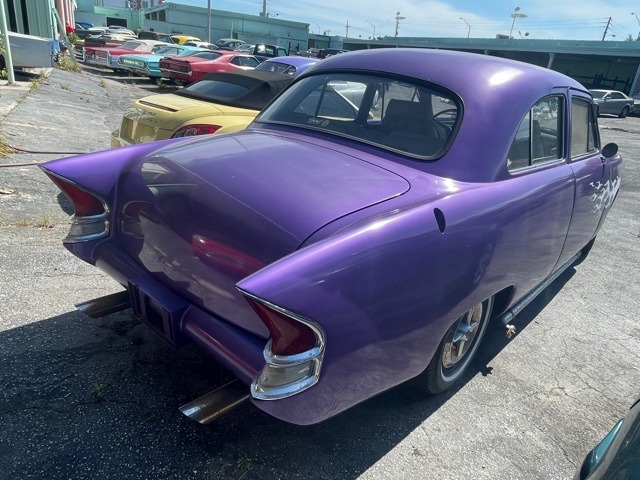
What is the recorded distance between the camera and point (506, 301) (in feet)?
9.37

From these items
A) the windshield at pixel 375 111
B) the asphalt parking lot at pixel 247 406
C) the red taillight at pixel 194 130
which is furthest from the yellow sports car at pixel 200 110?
the windshield at pixel 375 111

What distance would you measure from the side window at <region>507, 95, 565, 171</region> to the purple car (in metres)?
0.02

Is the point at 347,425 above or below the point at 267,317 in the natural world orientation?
below

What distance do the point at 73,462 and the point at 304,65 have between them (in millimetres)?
9402

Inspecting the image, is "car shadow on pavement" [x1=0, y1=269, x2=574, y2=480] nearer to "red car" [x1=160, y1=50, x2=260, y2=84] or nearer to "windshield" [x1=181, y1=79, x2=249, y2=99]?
"windshield" [x1=181, y1=79, x2=249, y2=99]

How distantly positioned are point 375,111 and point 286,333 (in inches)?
70.2

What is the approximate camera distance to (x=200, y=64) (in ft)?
48.1

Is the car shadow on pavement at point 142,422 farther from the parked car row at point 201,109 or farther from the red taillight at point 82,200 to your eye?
the parked car row at point 201,109

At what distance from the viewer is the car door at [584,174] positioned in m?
3.29

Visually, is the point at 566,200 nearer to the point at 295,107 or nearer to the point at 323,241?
the point at 295,107

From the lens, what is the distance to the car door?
329 centimetres

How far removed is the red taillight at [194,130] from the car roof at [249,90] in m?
0.97

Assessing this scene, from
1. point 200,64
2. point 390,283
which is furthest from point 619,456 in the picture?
point 200,64

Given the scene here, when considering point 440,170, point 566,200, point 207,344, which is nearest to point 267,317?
point 207,344
